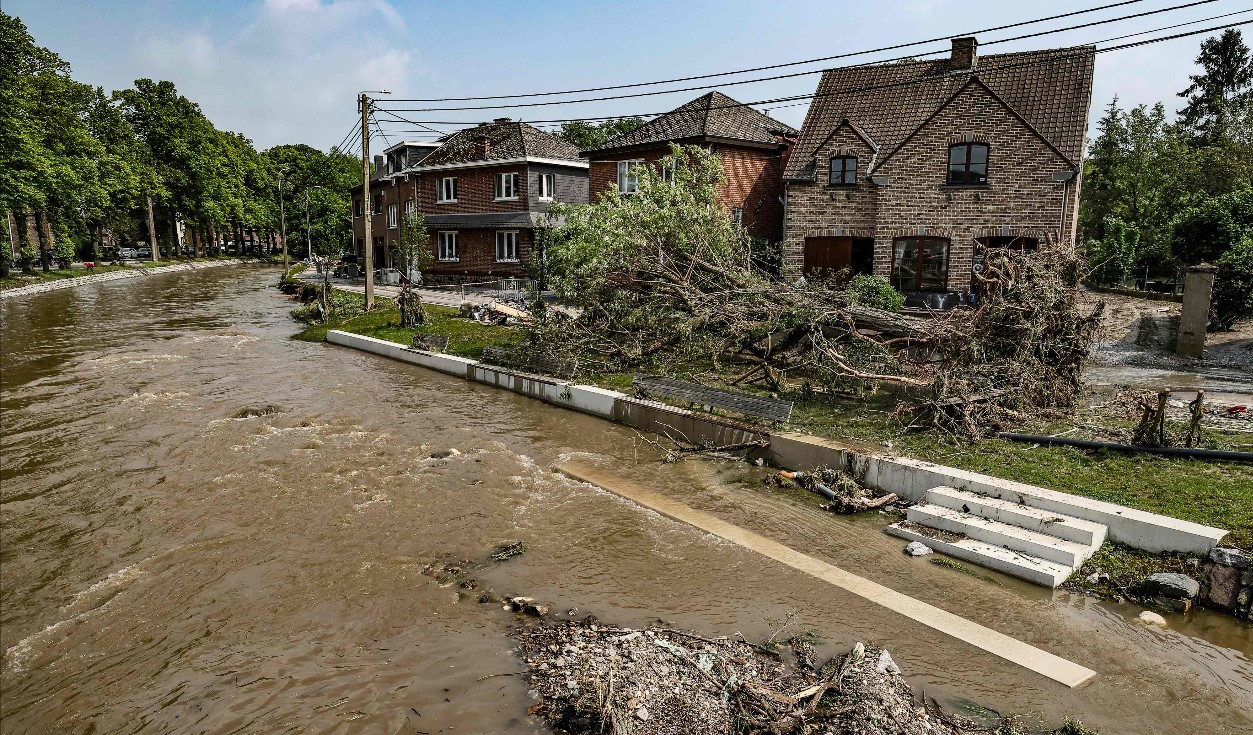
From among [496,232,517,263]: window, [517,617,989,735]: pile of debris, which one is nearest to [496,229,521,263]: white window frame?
[496,232,517,263]: window

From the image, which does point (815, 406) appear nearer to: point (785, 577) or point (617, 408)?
point (617, 408)

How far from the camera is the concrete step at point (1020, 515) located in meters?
8.11

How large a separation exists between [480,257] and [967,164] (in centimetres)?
2401

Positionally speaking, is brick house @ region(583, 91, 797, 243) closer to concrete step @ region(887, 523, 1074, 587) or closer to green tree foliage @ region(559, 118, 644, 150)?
concrete step @ region(887, 523, 1074, 587)

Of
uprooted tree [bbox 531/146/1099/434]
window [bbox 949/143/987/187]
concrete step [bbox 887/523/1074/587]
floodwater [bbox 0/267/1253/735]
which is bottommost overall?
floodwater [bbox 0/267/1253/735]

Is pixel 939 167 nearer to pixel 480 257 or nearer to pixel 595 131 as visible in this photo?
pixel 480 257

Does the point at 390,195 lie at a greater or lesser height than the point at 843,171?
greater

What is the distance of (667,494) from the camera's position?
10.9 metres

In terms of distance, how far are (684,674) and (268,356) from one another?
20222 millimetres

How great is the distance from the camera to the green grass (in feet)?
72.1

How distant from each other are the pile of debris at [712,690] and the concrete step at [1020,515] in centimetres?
356

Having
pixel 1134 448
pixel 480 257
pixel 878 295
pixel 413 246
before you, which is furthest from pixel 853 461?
pixel 480 257

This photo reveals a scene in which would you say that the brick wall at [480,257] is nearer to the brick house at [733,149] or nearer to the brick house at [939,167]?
the brick house at [733,149]

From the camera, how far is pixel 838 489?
34.0 ft
